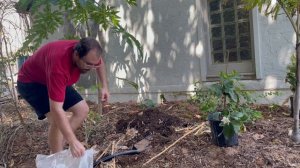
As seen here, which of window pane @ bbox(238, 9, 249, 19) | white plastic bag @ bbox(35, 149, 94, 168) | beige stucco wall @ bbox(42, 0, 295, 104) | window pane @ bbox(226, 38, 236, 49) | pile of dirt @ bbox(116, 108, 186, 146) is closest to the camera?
white plastic bag @ bbox(35, 149, 94, 168)

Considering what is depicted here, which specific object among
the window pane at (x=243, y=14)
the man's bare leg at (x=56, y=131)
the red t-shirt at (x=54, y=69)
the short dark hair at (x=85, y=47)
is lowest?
the man's bare leg at (x=56, y=131)

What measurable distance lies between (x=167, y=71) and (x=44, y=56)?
3310mm

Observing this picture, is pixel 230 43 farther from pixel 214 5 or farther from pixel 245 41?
pixel 214 5

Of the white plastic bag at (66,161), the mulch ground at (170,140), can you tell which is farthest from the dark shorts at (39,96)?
the mulch ground at (170,140)

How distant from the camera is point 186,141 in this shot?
3648 millimetres

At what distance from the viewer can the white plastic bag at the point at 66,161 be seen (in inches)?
122

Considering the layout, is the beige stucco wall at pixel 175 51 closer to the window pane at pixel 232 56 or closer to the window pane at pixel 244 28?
the window pane at pixel 244 28

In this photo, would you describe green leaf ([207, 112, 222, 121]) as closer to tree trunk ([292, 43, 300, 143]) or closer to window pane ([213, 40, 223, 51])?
tree trunk ([292, 43, 300, 143])

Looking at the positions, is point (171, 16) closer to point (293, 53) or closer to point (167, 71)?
point (167, 71)

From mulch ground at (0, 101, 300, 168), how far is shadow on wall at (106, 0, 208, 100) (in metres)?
0.92

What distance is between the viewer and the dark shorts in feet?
11.4

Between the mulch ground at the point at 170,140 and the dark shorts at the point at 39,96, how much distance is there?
68 cm

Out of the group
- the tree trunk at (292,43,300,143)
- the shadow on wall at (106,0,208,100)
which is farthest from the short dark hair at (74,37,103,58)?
the shadow on wall at (106,0,208,100)

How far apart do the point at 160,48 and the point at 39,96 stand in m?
3.19
